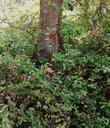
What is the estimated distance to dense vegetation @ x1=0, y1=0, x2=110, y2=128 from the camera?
401cm

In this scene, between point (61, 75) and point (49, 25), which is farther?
point (49, 25)

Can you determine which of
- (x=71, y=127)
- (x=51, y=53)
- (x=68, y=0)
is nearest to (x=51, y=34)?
(x=51, y=53)

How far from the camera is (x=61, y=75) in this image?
452 centimetres

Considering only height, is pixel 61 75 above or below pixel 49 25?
below

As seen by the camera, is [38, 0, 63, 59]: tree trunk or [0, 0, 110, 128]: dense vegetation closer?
[0, 0, 110, 128]: dense vegetation

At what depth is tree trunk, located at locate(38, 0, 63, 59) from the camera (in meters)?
4.61

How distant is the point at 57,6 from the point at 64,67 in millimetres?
789

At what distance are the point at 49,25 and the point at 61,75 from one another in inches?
26.6

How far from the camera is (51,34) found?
471 cm

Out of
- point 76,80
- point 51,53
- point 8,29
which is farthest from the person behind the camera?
point 8,29

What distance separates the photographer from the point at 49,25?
4676 mm

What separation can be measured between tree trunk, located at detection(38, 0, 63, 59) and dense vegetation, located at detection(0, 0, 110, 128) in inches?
3.8

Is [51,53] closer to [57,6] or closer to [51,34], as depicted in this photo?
[51,34]

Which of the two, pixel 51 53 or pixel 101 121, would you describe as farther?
pixel 51 53
